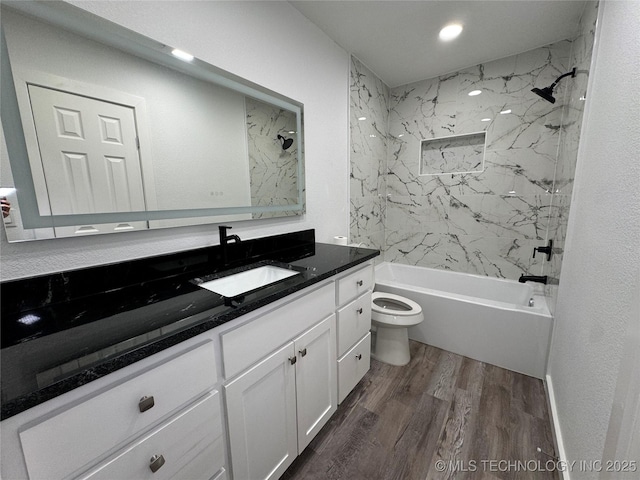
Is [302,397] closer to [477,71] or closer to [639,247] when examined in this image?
[639,247]

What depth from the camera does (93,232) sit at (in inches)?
37.3

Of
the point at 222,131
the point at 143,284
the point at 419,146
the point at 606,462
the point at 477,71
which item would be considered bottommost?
the point at 606,462

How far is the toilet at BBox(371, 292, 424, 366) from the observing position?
1.94 m

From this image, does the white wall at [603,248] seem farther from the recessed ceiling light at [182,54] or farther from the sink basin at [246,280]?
the recessed ceiling light at [182,54]

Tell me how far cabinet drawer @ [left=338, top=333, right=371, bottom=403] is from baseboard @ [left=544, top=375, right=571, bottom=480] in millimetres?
1012

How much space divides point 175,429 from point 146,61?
1341 mm

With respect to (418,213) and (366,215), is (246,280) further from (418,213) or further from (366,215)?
(418,213)

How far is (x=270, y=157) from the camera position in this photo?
5.32 ft

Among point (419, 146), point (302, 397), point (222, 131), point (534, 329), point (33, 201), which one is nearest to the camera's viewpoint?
point (33, 201)

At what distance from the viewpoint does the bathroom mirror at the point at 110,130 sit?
2.61 ft

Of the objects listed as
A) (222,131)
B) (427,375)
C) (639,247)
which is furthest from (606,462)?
(222,131)

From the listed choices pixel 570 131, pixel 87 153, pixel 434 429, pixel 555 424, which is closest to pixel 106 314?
pixel 87 153

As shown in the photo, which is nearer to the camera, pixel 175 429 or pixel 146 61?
pixel 175 429

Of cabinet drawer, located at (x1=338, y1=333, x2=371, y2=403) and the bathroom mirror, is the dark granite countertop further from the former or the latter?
cabinet drawer, located at (x1=338, y1=333, x2=371, y2=403)
